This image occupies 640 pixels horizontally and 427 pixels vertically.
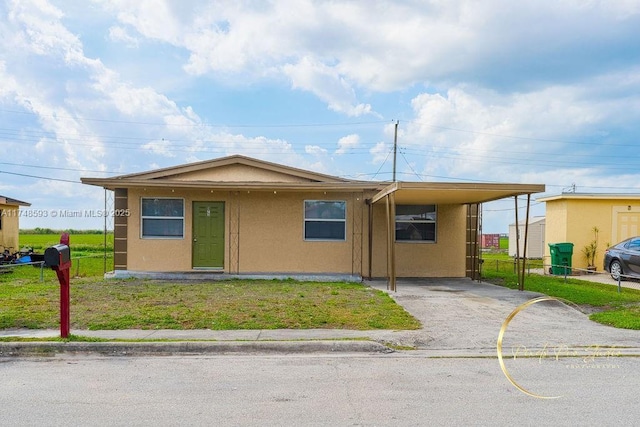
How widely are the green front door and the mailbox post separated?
8.18m

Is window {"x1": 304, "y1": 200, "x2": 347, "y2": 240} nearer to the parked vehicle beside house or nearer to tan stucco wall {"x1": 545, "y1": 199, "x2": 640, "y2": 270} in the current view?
the parked vehicle beside house

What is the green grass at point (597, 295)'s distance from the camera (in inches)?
365

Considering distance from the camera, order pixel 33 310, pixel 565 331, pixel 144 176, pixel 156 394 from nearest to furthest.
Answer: pixel 156 394 → pixel 565 331 → pixel 33 310 → pixel 144 176

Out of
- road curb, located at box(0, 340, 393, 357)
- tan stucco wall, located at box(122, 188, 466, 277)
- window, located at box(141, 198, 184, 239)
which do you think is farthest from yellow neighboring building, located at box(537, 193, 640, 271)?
road curb, located at box(0, 340, 393, 357)

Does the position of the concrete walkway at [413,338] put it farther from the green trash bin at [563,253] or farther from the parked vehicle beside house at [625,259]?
the green trash bin at [563,253]

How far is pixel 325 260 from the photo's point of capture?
51.5 ft

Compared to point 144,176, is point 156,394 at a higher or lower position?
lower

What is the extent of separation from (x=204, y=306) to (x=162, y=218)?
6248mm

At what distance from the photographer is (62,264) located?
7047 millimetres

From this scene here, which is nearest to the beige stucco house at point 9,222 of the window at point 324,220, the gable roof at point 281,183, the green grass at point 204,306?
the green grass at point 204,306

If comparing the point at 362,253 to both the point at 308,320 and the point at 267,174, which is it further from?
the point at 308,320

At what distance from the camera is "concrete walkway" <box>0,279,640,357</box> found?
707 cm

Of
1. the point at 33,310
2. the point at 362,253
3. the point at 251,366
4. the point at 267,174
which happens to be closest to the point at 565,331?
the point at 251,366

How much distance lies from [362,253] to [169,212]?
583cm
